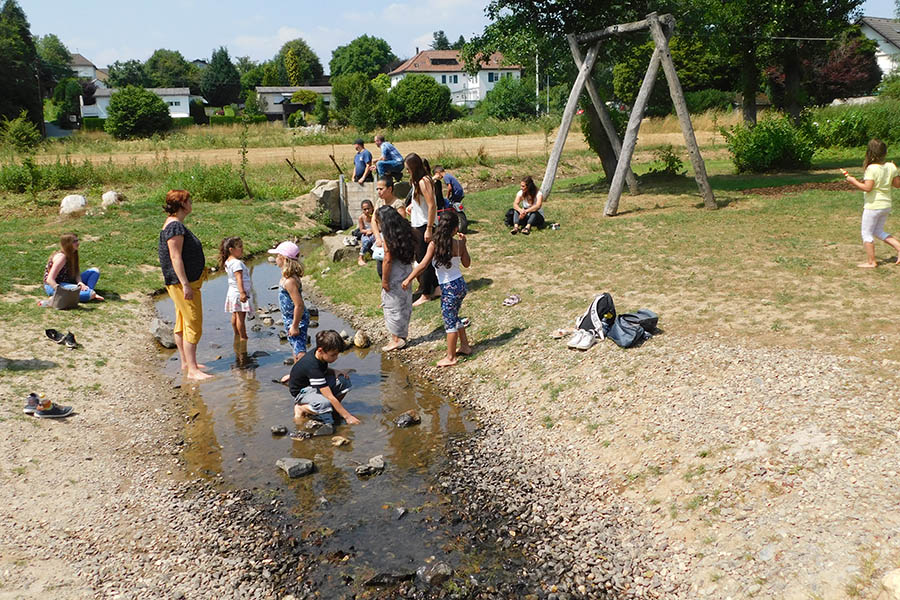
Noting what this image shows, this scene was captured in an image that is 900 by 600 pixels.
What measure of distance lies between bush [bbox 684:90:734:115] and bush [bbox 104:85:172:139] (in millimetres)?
40429

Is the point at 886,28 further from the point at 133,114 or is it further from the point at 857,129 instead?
the point at 133,114

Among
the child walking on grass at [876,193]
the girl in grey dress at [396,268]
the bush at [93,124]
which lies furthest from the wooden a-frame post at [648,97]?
the bush at [93,124]

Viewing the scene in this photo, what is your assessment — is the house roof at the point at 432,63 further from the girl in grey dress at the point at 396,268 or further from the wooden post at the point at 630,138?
the girl in grey dress at the point at 396,268

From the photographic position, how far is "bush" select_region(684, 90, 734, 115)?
1956 inches

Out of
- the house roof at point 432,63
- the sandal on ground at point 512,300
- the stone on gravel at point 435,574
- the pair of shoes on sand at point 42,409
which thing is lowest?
the stone on gravel at point 435,574

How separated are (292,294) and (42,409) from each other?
9.73 ft

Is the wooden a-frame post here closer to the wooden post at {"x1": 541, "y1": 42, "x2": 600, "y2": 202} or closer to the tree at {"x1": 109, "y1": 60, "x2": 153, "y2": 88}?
the wooden post at {"x1": 541, "y1": 42, "x2": 600, "y2": 202}

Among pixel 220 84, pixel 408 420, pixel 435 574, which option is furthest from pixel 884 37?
pixel 220 84

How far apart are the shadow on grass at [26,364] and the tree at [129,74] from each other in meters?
113

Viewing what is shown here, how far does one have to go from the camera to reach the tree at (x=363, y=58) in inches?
A: 5000

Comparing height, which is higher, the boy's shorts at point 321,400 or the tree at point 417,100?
the tree at point 417,100

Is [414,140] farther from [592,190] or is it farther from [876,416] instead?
[876,416]

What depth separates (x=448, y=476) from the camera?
6.81m

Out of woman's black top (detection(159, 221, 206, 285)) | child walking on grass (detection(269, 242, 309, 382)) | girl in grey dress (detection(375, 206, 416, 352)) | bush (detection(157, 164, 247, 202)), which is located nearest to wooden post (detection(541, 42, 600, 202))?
girl in grey dress (detection(375, 206, 416, 352))
